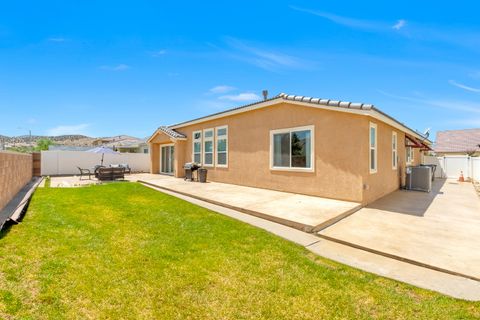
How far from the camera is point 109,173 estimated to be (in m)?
16.7

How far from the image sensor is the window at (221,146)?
47.5ft

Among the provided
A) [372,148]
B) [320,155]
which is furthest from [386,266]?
[372,148]

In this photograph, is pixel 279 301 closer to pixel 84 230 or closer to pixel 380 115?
pixel 84 230

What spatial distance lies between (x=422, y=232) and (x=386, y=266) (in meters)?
2.54

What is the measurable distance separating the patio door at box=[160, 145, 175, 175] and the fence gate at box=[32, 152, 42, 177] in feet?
31.7

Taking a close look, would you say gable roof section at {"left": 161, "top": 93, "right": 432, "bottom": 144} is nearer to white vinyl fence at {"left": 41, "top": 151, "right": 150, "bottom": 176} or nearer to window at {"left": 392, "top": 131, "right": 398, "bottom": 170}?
window at {"left": 392, "top": 131, "right": 398, "bottom": 170}

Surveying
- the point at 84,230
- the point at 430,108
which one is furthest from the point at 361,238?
the point at 430,108

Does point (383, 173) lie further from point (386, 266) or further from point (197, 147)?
point (197, 147)

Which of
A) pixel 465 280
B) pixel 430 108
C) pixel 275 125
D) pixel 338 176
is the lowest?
pixel 465 280

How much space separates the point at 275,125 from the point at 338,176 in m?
3.79

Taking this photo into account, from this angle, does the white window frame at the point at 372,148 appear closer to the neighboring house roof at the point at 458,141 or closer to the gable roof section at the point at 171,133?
the gable roof section at the point at 171,133

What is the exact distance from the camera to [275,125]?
456 inches

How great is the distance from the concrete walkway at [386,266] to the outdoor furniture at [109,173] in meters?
13.7

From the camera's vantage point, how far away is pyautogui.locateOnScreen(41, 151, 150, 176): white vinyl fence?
21.3 metres
